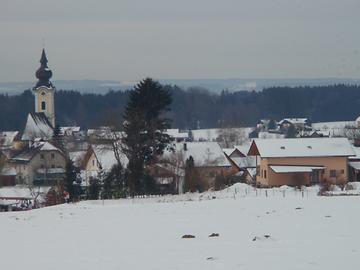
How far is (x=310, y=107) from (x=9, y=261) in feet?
554

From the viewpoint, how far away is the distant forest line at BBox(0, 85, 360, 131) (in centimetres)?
16358

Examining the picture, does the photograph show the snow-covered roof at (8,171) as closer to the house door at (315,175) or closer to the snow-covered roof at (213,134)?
the house door at (315,175)

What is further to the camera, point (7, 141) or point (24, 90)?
point (24, 90)

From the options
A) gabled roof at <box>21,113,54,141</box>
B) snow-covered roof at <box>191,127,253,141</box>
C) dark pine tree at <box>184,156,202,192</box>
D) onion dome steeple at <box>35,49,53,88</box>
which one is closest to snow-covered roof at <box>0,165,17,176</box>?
gabled roof at <box>21,113,54,141</box>

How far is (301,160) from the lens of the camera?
167ft

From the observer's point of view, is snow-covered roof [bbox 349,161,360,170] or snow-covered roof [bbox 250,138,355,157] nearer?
snow-covered roof [bbox 250,138,355,157]

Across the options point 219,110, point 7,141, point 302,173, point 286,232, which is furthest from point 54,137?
point 219,110

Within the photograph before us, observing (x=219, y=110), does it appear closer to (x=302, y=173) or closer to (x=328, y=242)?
(x=302, y=173)

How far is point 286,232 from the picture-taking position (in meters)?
14.0

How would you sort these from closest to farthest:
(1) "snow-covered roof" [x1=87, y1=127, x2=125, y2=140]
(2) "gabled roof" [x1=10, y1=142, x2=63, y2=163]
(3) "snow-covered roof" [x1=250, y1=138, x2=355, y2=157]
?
(1) "snow-covered roof" [x1=87, y1=127, x2=125, y2=140] < (3) "snow-covered roof" [x1=250, y1=138, x2=355, y2=157] < (2) "gabled roof" [x1=10, y1=142, x2=63, y2=163]

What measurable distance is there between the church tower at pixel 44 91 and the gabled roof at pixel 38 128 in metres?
5.50

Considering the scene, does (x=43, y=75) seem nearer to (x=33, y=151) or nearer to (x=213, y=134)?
(x=33, y=151)

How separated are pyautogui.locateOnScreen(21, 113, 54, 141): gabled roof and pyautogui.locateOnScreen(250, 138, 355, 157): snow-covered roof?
144 ft

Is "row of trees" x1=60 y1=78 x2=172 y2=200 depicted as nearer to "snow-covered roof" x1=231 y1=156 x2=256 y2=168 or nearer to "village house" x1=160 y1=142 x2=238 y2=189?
"village house" x1=160 y1=142 x2=238 y2=189
